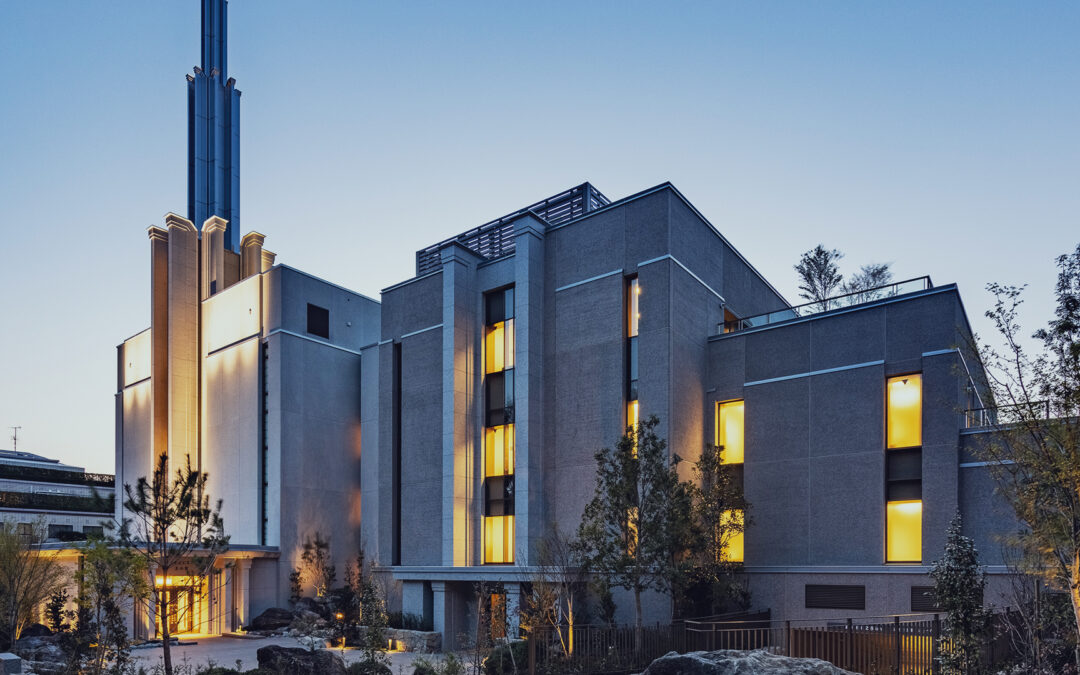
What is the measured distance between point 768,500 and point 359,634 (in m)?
15.6

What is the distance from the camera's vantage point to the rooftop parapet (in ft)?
96.8

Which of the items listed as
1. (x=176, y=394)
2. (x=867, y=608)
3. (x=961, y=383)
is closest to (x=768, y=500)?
(x=867, y=608)

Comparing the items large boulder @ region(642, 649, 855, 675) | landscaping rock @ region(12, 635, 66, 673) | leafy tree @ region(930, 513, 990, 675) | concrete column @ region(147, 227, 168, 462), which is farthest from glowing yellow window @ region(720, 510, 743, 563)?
concrete column @ region(147, 227, 168, 462)

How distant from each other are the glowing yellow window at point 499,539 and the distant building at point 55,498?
33.8 metres

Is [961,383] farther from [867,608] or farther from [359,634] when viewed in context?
[359,634]

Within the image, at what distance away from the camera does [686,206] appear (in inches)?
1030

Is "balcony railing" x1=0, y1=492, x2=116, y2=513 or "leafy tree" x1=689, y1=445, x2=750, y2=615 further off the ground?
"leafy tree" x1=689, y1=445, x2=750, y2=615

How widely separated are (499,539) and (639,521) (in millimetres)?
9201

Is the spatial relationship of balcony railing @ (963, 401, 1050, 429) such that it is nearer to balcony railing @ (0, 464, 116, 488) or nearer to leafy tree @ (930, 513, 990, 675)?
leafy tree @ (930, 513, 990, 675)

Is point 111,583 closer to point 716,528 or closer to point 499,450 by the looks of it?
point 499,450

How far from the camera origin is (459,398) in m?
28.9

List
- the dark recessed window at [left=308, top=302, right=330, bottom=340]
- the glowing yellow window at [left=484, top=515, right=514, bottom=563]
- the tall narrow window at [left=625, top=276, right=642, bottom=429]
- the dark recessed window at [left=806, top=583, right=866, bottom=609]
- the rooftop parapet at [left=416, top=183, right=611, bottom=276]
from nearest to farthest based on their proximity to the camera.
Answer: the dark recessed window at [left=806, top=583, right=866, bottom=609]
the tall narrow window at [left=625, top=276, right=642, bottom=429]
the glowing yellow window at [left=484, top=515, right=514, bottom=563]
the rooftop parapet at [left=416, top=183, right=611, bottom=276]
the dark recessed window at [left=308, top=302, right=330, bottom=340]

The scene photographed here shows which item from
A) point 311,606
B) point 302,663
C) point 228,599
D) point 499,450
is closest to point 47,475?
point 228,599

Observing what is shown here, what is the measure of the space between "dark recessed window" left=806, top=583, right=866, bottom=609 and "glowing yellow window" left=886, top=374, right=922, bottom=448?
4399mm
